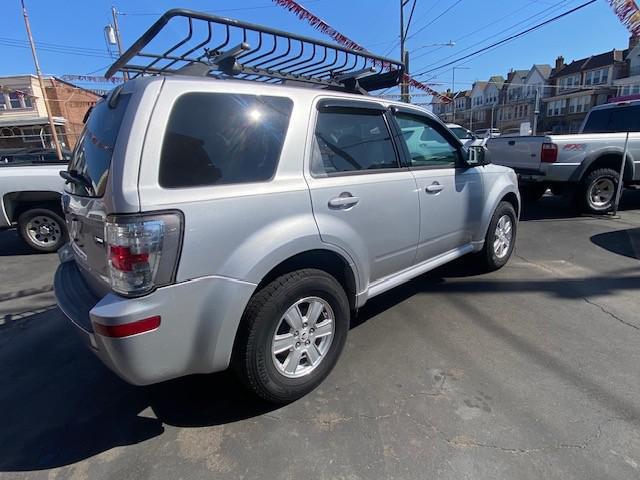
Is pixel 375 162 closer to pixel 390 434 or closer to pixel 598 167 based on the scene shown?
pixel 390 434

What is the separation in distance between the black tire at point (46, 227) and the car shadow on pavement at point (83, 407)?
3.40m

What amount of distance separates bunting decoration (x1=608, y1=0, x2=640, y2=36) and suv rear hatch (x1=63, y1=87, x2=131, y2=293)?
9017mm

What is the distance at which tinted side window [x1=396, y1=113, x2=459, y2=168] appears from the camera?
321 cm

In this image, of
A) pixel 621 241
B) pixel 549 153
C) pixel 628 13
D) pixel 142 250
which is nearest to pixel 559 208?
pixel 549 153

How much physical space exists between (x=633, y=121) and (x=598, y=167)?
1843 millimetres

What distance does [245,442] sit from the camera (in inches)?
83.5

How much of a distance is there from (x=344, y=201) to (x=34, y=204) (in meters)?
5.58

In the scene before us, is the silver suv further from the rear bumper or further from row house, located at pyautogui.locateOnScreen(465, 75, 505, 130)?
row house, located at pyautogui.locateOnScreen(465, 75, 505, 130)

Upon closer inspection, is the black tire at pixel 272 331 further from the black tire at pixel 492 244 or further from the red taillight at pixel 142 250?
the black tire at pixel 492 244

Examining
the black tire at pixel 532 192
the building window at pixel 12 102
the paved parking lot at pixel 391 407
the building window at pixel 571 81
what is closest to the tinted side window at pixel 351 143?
the paved parking lot at pixel 391 407

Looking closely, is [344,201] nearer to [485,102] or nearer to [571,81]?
[571,81]

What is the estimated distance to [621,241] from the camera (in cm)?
546

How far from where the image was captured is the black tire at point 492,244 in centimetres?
409

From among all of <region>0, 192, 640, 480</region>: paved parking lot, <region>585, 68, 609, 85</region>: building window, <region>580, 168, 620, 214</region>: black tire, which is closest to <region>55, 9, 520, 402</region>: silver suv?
<region>0, 192, 640, 480</region>: paved parking lot
